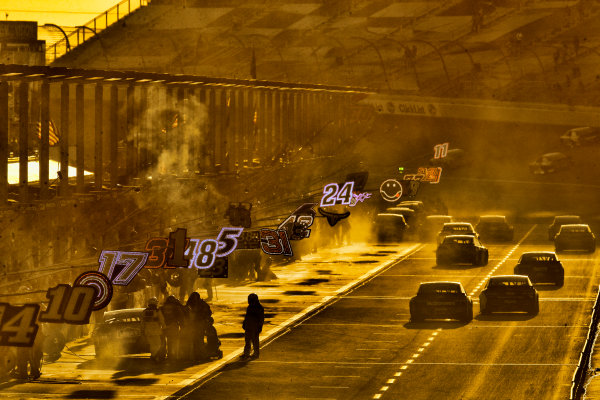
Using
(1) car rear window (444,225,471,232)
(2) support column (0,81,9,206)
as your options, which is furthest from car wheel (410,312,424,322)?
(1) car rear window (444,225,471,232)

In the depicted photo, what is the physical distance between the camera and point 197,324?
37.5 metres

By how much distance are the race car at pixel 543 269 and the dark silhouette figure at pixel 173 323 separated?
24.9m

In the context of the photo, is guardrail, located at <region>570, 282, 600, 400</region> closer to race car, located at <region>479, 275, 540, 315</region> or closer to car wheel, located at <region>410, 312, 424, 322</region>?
race car, located at <region>479, 275, 540, 315</region>

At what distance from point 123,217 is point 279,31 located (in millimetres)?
81332

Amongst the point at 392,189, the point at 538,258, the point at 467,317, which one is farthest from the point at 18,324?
the point at 392,189

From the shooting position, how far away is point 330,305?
5341 cm

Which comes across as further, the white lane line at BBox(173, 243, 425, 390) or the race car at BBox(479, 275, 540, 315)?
the race car at BBox(479, 275, 540, 315)

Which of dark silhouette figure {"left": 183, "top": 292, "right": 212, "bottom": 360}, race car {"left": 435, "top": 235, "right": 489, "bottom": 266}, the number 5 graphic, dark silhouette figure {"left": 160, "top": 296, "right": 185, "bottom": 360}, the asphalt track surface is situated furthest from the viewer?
race car {"left": 435, "top": 235, "right": 489, "bottom": 266}

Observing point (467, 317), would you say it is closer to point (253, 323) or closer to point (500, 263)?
point (253, 323)

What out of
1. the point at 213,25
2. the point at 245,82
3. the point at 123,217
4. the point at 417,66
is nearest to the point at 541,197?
the point at 417,66

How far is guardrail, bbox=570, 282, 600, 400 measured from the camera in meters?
33.6

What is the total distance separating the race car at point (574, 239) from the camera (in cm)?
7300

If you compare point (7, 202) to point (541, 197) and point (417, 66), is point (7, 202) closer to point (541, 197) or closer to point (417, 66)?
point (541, 197)

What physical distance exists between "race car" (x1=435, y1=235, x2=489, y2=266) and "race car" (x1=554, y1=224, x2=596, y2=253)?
22.8ft
